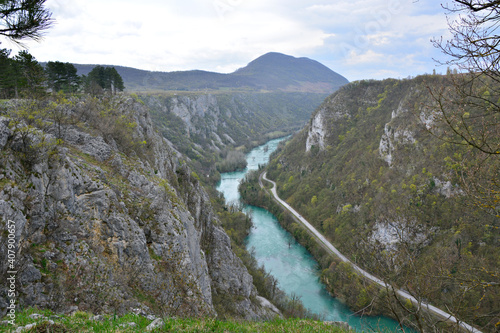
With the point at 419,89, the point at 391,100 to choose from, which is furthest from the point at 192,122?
the point at 419,89

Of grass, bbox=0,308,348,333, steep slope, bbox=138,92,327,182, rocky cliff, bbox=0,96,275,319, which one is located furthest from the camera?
steep slope, bbox=138,92,327,182

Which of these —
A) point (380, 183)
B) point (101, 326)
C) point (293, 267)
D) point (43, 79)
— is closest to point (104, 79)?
point (43, 79)

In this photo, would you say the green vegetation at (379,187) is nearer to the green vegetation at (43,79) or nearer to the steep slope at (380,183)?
the steep slope at (380,183)

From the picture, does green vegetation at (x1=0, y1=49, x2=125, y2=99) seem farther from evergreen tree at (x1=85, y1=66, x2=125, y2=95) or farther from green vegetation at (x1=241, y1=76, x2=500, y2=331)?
green vegetation at (x1=241, y1=76, x2=500, y2=331)

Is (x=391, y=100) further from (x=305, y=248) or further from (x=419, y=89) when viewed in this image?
(x=305, y=248)

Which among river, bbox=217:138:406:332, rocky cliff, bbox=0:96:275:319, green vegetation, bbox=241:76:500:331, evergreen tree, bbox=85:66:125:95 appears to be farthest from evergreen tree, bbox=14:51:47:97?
river, bbox=217:138:406:332
